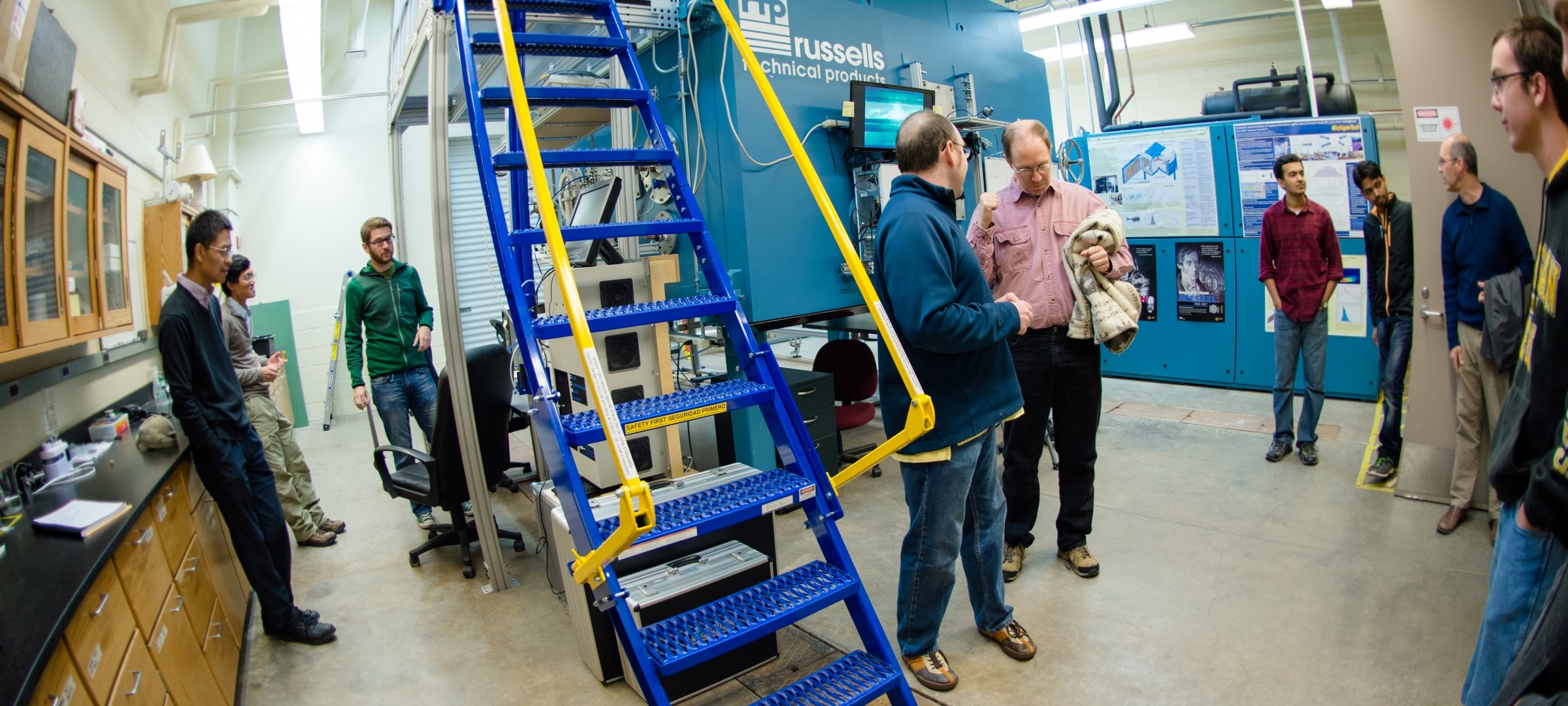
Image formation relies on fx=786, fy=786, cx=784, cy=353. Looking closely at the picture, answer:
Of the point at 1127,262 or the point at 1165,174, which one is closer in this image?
the point at 1127,262

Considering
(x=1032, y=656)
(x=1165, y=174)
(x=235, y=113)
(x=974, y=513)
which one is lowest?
(x=1032, y=656)

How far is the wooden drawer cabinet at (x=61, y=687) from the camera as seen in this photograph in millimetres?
1494

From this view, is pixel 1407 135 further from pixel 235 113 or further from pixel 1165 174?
pixel 235 113

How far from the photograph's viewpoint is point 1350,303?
5.74 metres

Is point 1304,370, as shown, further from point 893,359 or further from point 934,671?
point 893,359

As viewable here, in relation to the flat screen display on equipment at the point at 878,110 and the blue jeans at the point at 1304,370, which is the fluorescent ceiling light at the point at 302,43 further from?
the blue jeans at the point at 1304,370

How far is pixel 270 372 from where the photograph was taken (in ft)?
13.0

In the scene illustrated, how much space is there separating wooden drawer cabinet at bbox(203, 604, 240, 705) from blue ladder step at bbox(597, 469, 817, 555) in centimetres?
154

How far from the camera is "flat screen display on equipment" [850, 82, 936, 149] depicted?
4512 mm

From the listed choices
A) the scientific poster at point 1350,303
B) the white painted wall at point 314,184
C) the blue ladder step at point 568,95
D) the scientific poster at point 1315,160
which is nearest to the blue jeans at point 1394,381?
the scientific poster at point 1350,303

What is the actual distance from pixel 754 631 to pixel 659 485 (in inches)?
38.7

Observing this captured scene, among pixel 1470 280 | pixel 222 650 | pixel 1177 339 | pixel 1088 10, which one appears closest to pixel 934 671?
pixel 222 650

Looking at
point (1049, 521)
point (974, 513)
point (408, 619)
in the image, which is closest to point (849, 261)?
point (974, 513)

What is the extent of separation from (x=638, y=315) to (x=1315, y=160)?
557 cm
